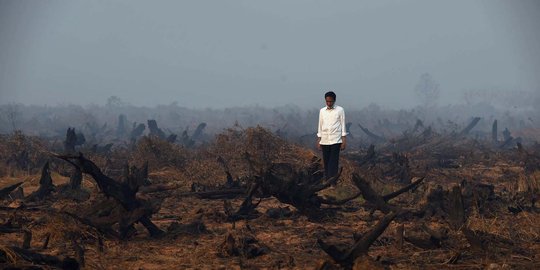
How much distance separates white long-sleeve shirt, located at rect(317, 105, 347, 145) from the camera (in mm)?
10477

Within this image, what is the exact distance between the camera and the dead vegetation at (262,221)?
19.2ft

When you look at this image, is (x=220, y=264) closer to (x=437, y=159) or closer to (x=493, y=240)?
(x=493, y=240)

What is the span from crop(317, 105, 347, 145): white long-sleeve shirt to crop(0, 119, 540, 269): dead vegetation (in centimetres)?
78

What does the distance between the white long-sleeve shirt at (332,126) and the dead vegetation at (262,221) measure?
78 centimetres

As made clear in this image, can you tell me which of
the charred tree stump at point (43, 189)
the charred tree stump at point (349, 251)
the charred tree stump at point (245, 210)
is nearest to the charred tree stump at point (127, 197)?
the charred tree stump at point (245, 210)

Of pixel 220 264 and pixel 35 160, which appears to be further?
pixel 35 160

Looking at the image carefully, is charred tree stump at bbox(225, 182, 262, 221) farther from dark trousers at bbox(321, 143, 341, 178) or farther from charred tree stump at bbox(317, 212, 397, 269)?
charred tree stump at bbox(317, 212, 397, 269)

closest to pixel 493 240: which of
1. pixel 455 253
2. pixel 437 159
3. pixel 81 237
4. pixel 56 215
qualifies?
pixel 455 253

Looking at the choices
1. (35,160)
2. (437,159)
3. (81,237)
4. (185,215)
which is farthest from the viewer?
(437,159)

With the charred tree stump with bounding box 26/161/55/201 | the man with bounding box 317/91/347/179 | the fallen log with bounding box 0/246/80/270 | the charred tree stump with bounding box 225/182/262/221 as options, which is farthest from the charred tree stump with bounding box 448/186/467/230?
the charred tree stump with bounding box 26/161/55/201

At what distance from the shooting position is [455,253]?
18.6 ft

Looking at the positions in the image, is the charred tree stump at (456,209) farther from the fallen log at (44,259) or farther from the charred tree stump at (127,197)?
the fallen log at (44,259)

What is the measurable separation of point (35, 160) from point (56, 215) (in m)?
8.76

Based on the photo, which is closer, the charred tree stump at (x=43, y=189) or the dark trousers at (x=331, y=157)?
the charred tree stump at (x=43, y=189)
